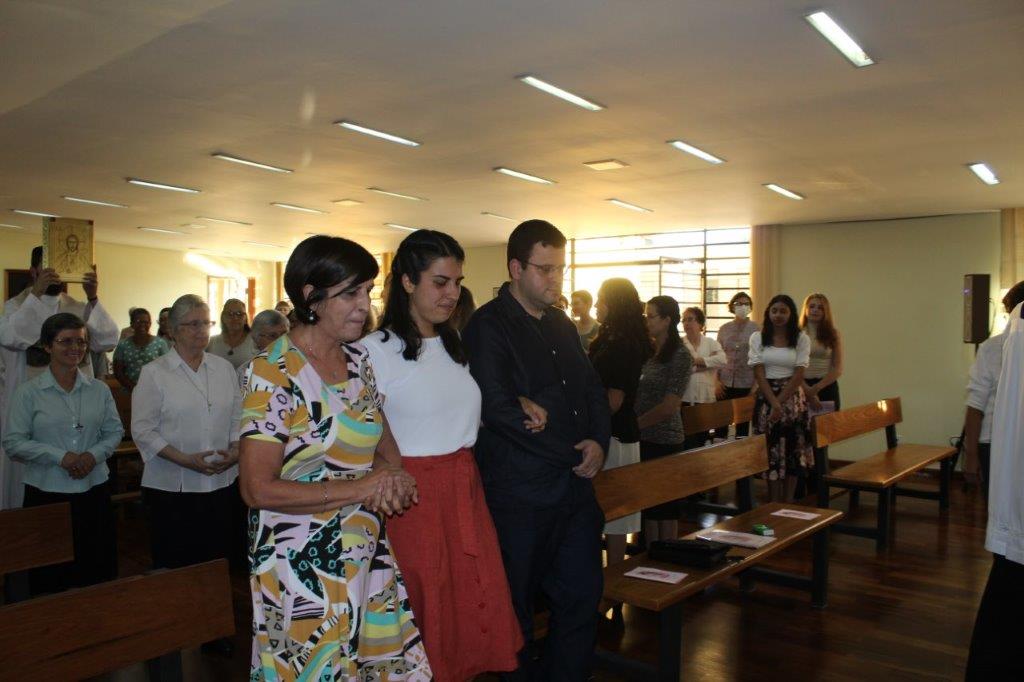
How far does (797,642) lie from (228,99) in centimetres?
494

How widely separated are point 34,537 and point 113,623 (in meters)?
1.03

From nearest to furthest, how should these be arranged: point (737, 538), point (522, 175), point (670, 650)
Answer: point (670, 650) < point (737, 538) < point (522, 175)

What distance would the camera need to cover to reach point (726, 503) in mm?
6891

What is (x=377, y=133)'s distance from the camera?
658cm

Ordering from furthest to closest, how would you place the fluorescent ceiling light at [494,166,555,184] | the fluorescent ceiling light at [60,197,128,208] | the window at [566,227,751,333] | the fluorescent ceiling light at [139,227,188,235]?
the fluorescent ceiling light at [139,227,188,235], the window at [566,227,751,333], the fluorescent ceiling light at [60,197,128,208], the fluorescent ceiling light at [494,166,555,184]

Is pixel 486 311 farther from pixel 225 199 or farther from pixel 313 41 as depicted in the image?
pixel 225 199

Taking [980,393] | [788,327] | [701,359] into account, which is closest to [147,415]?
[980,393]

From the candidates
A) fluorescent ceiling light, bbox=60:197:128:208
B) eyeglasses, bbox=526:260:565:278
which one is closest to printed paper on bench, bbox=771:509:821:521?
eyeglasses, bbox=526:260:565:278

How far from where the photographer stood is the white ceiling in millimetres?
4238

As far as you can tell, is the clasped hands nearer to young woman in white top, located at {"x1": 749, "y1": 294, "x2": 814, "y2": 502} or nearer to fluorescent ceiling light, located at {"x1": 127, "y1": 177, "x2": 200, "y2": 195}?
young woman in white top, located at {"x1": 749, "y1": 294, "x2": 814, "y2": 502}

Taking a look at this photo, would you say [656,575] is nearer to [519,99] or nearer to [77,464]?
[77,464]

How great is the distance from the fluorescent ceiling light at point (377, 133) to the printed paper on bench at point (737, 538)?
166 inches

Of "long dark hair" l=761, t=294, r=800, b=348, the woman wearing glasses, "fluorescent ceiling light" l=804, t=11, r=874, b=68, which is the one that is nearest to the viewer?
"fluorescent ceiling light" l=804, t=11, r=874, b=68

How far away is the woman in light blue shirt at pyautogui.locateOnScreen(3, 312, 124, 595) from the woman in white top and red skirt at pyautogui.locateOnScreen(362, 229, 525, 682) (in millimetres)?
2234
